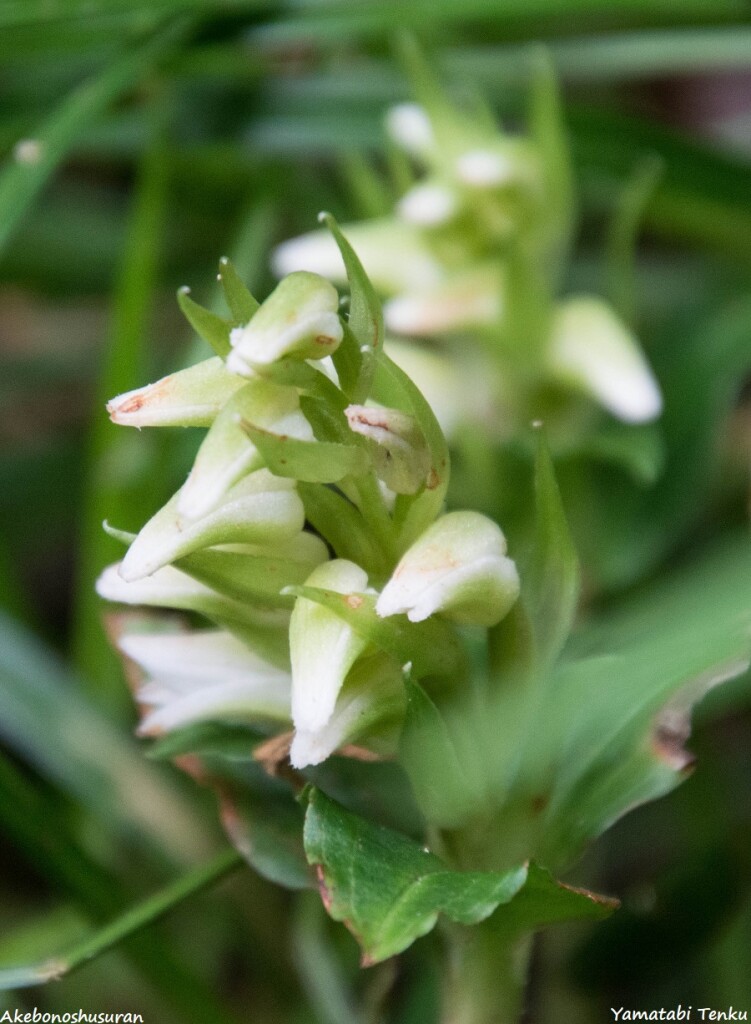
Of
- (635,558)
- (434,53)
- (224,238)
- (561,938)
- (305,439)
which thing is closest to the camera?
(305,439)

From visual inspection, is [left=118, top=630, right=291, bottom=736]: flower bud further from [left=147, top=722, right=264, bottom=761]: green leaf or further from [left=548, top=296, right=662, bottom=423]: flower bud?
[left=548, top=296, right=662, bottom=423]: flower bud

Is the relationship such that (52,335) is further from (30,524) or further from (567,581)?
(567,581)

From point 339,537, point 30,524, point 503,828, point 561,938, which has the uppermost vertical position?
point 339,537

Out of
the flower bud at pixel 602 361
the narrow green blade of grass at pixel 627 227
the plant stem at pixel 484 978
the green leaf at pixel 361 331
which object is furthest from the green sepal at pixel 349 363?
the narrow green blade of grass at pixel 627 227

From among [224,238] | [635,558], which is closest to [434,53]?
[224,238]

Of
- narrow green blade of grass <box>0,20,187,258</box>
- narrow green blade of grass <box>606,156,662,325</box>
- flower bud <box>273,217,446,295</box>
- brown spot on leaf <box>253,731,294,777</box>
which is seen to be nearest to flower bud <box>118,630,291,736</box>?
brown spot on leaf <box>253,731,294,777</box>

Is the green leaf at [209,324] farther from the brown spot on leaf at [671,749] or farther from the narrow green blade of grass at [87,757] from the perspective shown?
the narrow green blade of grass at [87,757]


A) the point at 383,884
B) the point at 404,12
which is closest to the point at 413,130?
the point at 404,12
